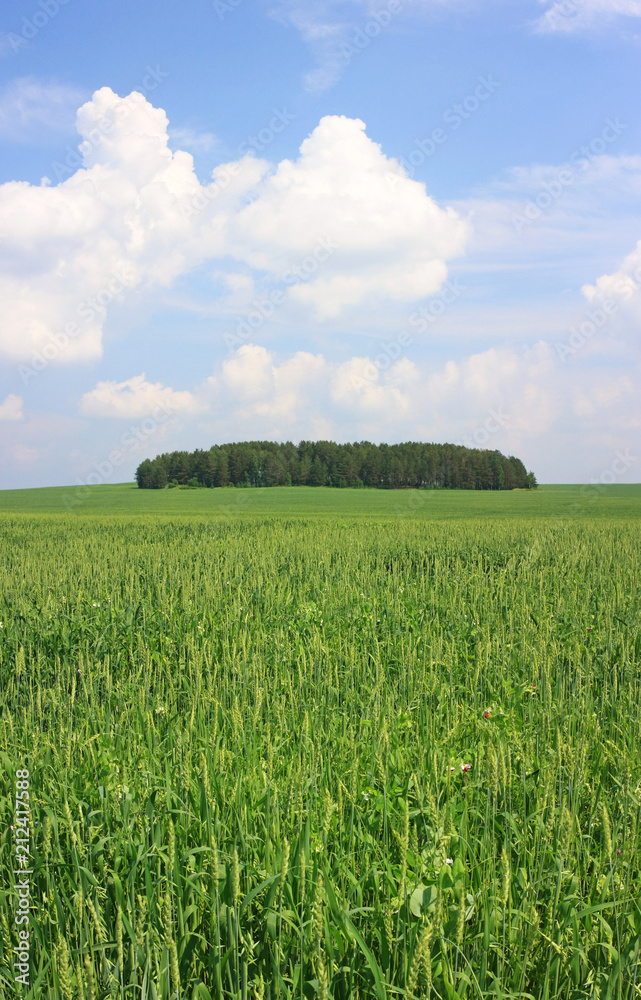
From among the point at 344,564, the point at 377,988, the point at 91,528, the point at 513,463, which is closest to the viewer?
the point at 377,988

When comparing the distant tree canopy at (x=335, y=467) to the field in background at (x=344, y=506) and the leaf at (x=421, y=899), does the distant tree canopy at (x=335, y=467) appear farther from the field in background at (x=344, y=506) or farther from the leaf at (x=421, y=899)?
the leaf at (x=421, y=899)

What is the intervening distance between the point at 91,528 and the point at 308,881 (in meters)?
20.7

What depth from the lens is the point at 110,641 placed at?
247 inches

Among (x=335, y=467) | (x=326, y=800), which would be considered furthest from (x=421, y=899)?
(x=335, y=467)

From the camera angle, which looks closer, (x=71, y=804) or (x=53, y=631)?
(x=71, y=804)

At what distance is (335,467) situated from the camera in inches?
3588

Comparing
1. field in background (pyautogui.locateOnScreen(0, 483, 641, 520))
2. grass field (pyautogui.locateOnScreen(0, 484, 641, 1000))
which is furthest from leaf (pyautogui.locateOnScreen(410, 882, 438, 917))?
field in background (pyautogui.locateOnScreen(0, 483, 641, 520))

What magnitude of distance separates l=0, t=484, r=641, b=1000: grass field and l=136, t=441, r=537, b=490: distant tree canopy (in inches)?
3222

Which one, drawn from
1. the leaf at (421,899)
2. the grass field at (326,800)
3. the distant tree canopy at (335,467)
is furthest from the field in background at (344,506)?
the leaf at (421,899)

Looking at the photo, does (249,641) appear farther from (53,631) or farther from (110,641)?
(53,631)

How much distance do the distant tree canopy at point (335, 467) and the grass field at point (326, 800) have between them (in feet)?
268

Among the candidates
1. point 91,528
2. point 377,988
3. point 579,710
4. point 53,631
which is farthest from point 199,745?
point 91,528

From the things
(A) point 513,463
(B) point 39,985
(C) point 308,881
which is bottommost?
(B) point 39,985

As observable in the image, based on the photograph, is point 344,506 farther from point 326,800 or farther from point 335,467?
point 326,800
